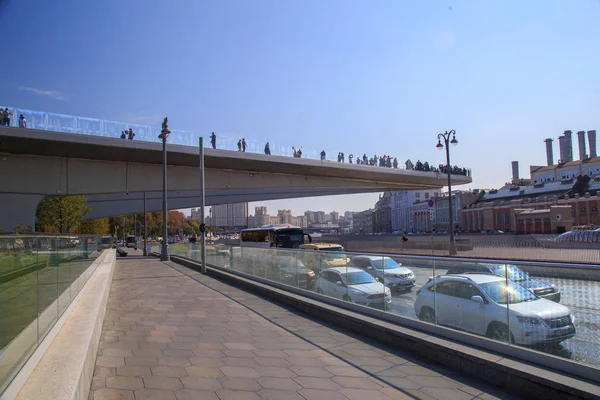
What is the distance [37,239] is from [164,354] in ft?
8.27

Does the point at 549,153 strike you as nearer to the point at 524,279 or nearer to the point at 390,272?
the point at 390,272

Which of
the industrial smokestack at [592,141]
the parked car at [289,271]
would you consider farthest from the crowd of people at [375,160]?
the industrial smokestack at [592,141]

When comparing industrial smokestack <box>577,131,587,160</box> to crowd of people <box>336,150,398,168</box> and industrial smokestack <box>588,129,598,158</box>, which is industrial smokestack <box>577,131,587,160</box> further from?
crowd of people <box>336,150,398,168</box>

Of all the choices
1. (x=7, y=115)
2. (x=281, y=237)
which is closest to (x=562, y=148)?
(x=281, y=237)

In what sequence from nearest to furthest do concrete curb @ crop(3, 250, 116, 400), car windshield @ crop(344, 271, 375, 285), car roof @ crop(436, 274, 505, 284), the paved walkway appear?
concrete curb @ crop(3, 250, 116, 400) < the paved walkway < car roof @ crop(436, 274, 505, 284) < car windshield @ crop(344, 271, 375, 285)

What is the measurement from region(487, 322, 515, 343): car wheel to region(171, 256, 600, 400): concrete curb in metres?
0.22

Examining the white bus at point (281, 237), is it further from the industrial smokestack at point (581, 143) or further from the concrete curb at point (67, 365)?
the industrial smokestack at point (581, 143)

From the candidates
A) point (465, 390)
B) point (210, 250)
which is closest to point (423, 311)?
point (465, 390)

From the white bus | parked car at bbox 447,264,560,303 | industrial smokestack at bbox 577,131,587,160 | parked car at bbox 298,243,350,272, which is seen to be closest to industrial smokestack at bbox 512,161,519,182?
industrial smokestack at bbox 577,131,587,160

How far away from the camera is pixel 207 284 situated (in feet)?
50.7

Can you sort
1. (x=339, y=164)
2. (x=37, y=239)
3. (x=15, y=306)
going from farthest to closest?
(x=339, y=164)
(x=37, y=239)
(x=15, y=306)

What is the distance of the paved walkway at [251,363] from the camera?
5117mm

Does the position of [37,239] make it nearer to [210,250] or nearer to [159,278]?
[159,278]

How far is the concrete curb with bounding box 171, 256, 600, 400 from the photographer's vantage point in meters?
4.53
